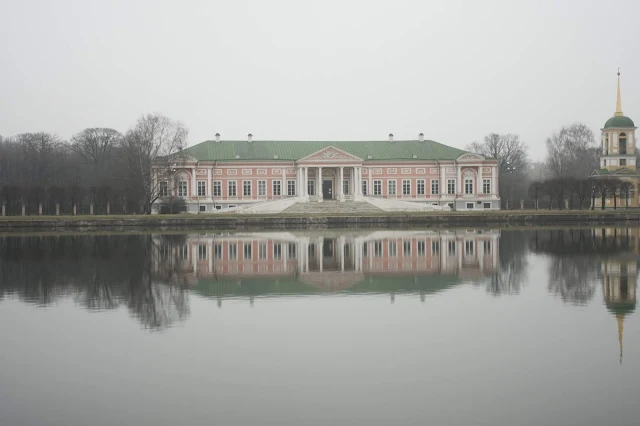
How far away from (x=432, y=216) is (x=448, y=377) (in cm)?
3645

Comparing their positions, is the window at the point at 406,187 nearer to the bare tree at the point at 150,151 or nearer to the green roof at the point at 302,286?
the bare tree at the point at 150,151

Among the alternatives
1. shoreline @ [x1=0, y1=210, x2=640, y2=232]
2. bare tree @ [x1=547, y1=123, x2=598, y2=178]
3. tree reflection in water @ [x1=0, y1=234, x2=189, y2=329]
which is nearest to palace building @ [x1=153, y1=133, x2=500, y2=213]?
shoreline @ [x1=0, y1=210, x2=640, y2=232]

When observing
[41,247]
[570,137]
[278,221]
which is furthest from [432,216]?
[570,137]

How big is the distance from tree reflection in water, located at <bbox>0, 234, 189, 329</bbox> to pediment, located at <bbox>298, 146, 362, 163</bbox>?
108ft

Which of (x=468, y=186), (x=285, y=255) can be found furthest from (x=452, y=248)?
(x=468, y=186)

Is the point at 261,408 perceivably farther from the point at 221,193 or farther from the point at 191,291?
the point at 221,193

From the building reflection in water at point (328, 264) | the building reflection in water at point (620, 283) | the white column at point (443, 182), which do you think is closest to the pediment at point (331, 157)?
the white column at point (443, 182)

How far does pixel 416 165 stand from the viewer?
58.4 metres

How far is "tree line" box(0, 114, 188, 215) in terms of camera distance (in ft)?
164

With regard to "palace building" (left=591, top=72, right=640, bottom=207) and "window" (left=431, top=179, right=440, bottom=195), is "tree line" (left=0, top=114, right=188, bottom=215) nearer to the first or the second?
"window" (left=431, top=179, right=440, bottom=195)

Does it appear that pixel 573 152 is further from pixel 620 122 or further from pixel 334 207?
pixel 334 207

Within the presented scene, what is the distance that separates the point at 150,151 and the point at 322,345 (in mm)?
44066

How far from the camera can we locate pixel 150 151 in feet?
165

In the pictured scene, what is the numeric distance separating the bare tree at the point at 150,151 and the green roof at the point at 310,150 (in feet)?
19.5
